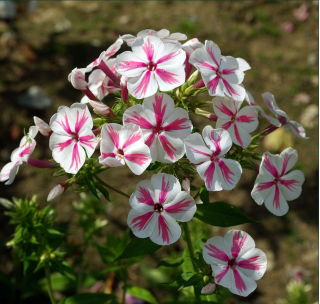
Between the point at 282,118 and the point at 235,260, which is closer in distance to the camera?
the point at 235,260

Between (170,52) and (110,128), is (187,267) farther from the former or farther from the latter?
(170,52)

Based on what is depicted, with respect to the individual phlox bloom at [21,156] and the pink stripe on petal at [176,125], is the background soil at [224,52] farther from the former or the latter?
the pink stripe on petal at [176,125]

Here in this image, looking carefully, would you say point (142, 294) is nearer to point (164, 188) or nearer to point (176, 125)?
point (164, 188)

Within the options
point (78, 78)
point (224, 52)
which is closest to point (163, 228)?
point (78, 78)

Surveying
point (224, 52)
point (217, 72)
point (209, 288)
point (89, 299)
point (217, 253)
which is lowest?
point (224, 52)

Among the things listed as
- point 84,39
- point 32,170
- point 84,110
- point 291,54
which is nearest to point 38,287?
point 32,170
